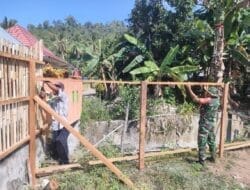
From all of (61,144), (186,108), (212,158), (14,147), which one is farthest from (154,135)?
(14,147)

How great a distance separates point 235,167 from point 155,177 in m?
2.19

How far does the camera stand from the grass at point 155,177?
6.04 metres

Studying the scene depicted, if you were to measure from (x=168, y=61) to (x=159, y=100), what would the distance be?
5.29 feet

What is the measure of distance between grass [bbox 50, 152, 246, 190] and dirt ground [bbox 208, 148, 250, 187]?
0.90 feet

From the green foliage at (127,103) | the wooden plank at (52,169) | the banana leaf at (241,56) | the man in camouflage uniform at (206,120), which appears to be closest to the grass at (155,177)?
the wooden plank at (52,169)

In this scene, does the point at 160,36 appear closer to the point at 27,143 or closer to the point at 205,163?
the point at 205,163

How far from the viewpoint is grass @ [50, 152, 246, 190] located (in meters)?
6.04

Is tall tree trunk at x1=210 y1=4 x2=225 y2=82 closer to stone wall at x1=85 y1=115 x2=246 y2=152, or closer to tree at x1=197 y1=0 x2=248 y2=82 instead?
tree at x1=197 y1=0 x2=248 y2=82

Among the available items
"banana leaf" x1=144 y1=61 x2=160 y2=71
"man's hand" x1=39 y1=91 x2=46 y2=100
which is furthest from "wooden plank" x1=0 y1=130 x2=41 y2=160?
"banana leaf" x1=144 y1=61 x2=160 y2=71

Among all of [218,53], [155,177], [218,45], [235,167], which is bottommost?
[235,167]

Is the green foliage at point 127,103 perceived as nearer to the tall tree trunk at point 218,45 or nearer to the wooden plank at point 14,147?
the tall tree trunk at point 218,45

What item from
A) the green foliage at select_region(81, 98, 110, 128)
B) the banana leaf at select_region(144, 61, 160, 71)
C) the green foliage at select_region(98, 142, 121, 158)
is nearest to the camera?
the green foliage at select_region(98, 142, 121, 158)

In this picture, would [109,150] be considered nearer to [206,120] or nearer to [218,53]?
[206,120]

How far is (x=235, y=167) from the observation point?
8000 mm
